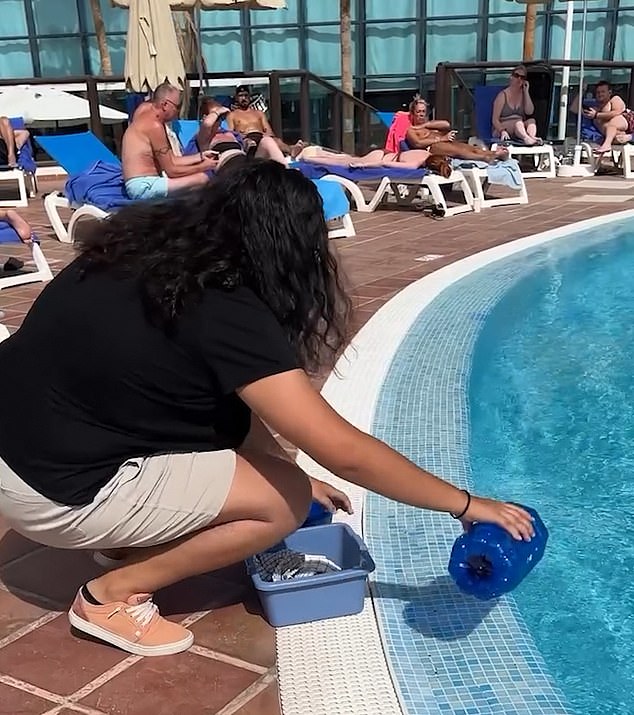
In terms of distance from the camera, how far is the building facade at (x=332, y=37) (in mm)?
17328

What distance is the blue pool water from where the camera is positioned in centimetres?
236

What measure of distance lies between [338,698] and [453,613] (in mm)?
453

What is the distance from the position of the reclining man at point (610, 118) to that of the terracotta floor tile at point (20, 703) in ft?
34.8

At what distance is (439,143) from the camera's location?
8.76 m

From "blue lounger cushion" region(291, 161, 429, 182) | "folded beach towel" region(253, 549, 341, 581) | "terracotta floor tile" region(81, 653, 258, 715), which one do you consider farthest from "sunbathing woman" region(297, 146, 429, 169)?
"terracotta floor tile" region(81, 653, 258, 715)

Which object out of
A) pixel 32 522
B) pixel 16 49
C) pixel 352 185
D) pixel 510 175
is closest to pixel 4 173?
pixel 352 185

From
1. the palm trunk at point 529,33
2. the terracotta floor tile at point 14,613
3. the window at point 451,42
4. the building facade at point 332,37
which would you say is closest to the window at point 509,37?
the building facade at point 332,37

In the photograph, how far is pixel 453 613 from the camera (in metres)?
2.18

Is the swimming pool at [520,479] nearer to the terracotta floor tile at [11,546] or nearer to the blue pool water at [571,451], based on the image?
the blue pool water at [571,451]

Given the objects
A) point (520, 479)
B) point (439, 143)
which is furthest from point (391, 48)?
point (520, 479)

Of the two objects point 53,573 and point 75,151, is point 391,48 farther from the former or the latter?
point 53,573

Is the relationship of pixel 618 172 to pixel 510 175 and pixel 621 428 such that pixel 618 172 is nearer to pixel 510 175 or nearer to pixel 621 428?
pixel 510 175

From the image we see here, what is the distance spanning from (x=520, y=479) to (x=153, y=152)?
4066mm

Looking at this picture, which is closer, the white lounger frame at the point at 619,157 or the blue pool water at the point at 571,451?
the blue pool water at the point at 571,451
